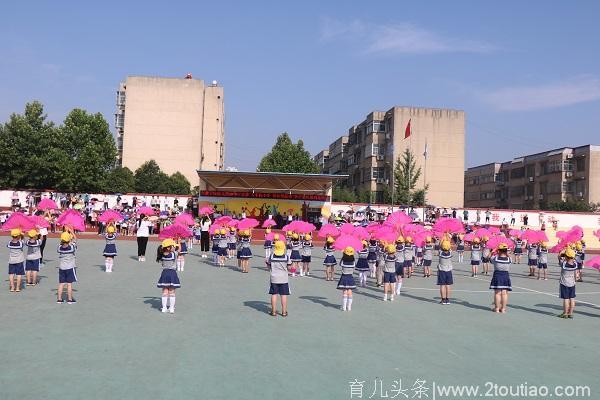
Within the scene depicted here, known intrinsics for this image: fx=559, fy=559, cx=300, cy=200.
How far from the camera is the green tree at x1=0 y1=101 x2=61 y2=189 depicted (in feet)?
168

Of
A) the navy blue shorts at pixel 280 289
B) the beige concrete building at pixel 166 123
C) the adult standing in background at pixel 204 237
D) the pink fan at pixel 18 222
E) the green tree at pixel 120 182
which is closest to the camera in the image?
the navy blue shorts at pixel 280 289

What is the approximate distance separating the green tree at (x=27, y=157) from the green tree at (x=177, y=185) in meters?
14.3

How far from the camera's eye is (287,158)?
67312mm

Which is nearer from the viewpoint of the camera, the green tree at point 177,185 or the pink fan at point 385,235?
the pink fan at point 385,235

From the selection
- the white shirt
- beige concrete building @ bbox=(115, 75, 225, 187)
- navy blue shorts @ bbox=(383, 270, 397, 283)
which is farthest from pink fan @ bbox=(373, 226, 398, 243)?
beige concrete building @ bbox=(115, 75, 225, 187)

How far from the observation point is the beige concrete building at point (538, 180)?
75.8 meters

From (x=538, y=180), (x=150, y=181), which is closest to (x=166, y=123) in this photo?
(x=150, y=181)

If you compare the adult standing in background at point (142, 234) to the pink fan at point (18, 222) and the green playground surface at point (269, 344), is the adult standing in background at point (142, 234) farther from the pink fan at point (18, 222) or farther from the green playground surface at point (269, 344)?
the pink fan at point (18, 222)

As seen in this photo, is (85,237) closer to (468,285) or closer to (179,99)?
(468,285)


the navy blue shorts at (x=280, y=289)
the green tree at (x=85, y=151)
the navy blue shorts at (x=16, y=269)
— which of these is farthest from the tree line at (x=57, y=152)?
the navy blue shorts at (x=280, y=289)

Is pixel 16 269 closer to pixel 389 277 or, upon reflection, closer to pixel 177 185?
pixel 389 277

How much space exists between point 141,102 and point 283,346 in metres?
72.2

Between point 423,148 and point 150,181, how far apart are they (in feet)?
110

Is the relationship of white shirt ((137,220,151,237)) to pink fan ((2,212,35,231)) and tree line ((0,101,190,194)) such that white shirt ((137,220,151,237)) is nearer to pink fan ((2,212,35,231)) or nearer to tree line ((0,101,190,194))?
pink fan ((2,212,35,231))
